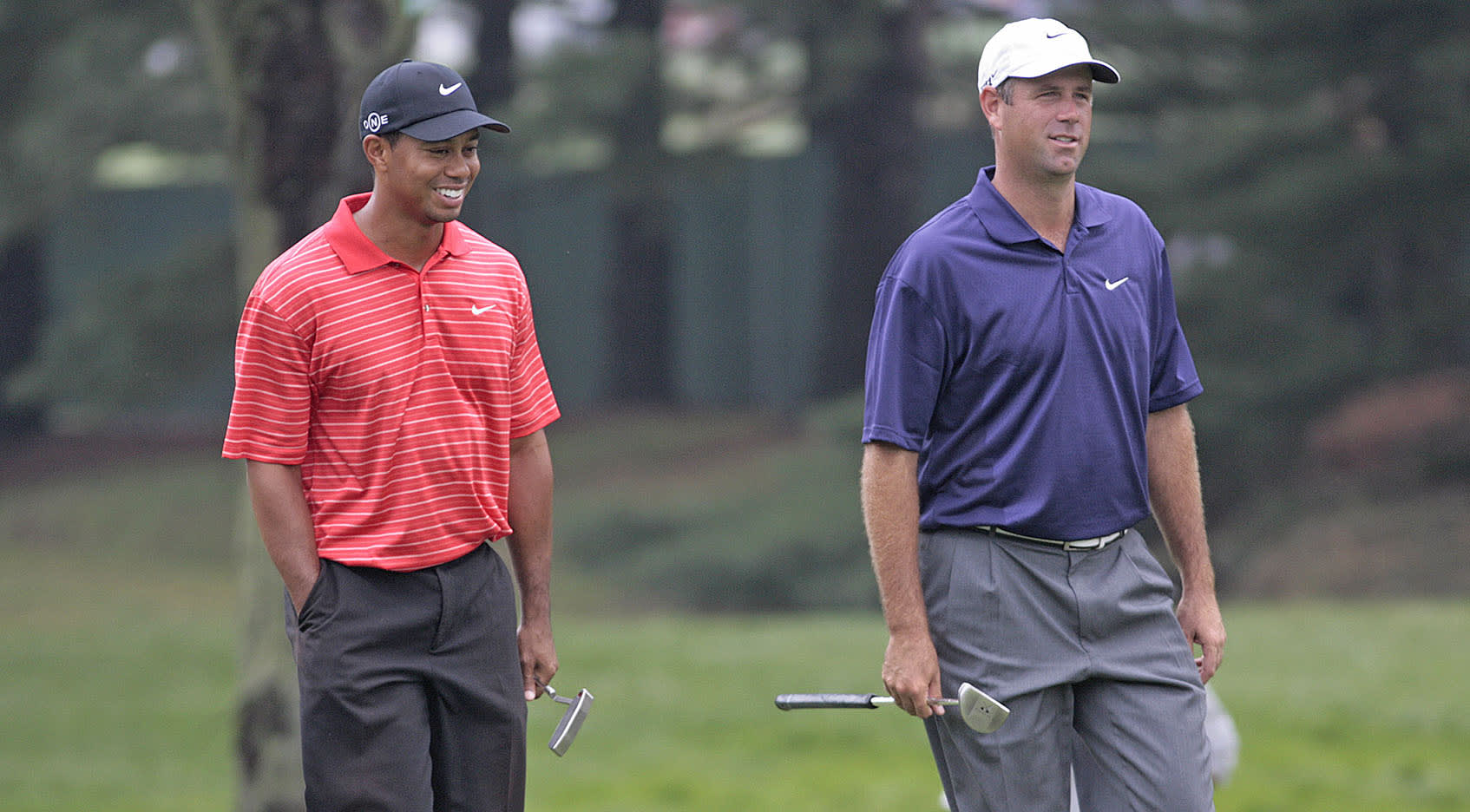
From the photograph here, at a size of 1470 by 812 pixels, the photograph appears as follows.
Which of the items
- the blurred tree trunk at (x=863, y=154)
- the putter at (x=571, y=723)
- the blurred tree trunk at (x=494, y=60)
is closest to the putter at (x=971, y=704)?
the putter at (x=571, y=723)

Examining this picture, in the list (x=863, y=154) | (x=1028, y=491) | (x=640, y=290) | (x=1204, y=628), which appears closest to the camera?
(x=1028, y=491)

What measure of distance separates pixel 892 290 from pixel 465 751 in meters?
1.29

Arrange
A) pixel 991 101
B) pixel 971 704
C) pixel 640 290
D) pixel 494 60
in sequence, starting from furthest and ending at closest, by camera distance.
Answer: pixel 640 290, pixel 494 60, pixel 991 101, pixel 971 704

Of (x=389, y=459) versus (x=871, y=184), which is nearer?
(x=389, y=459)

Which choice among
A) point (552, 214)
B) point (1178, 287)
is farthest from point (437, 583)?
point (552, 214)

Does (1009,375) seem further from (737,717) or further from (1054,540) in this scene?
(737,717)

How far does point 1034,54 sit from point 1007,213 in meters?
0.33

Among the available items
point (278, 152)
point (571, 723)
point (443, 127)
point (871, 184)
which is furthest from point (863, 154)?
point (443, 127)

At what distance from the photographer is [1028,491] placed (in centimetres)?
387

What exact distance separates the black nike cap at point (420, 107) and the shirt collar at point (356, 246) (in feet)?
0.67

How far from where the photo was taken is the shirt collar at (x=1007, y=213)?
393cm

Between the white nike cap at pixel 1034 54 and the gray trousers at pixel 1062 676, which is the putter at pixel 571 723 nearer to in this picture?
the gray trousers at pixel 1062 676

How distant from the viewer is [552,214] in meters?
23.7

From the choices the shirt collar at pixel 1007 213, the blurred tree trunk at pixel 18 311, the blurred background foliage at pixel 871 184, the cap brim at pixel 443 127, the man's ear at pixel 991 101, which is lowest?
the blurred tree trunk at pixel 18 311
